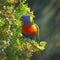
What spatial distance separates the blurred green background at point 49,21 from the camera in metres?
5.65

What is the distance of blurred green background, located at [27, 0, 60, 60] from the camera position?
565 cm

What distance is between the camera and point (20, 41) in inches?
122

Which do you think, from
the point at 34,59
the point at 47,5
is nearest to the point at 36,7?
the point at 47,5

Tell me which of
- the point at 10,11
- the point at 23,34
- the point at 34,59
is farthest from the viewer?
the point at 34,59

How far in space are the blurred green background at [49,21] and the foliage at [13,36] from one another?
8.21ft

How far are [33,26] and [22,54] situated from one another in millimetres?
340

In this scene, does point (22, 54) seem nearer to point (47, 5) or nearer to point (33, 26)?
point (33, 26)

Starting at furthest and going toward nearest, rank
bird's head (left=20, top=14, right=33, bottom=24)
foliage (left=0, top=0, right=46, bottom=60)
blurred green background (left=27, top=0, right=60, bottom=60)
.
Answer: blurred green background (left=27, top=0, right=60, bottom=60), bird's head (left=20, top=14, right=33, bottom=24), foliage (left=0, top=0, right=46, bottom=60)

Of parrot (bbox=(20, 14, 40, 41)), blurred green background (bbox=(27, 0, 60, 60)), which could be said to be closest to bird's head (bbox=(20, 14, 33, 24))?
parrot (bbox=(20, 14, 40, 41))

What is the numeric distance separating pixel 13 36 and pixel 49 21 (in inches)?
112

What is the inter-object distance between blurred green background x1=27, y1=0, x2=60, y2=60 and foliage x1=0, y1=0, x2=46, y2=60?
2501mm

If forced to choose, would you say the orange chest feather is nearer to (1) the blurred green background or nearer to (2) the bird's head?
(2) the bird's head

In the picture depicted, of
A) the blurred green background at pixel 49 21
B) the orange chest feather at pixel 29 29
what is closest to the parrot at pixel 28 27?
the orange chest feather at pixel 29 29

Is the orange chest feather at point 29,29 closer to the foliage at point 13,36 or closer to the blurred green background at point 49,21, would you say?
the foliage at point 13,36
